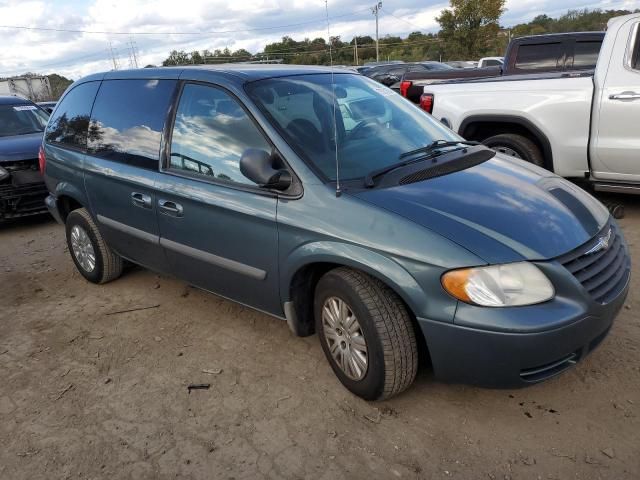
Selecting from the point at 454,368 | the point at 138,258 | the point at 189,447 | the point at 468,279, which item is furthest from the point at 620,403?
the point at 138,258

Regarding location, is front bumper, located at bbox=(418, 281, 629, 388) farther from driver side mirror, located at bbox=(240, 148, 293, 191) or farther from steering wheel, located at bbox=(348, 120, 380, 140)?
steering wheel, located at bbox=(348, 120, 380, 140)

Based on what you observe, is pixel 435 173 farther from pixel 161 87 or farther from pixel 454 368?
pixel 161 87

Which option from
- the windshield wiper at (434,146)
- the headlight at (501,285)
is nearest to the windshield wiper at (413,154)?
the windshield wiper at (434,146)

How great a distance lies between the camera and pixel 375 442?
8.43 feet

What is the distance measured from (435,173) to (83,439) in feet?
7.62

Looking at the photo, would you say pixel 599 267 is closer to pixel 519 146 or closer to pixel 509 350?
pixel 509 350

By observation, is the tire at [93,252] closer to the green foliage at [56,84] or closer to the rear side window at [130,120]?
the rear side window at [130,120]

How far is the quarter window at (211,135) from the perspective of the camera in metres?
3.07

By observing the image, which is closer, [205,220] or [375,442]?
[375,442]

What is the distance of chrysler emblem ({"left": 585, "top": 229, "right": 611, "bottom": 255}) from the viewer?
256cm

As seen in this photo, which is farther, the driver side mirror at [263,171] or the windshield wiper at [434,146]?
the windshield wiper at [434,146]

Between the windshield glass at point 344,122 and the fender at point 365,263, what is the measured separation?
411 millimetres

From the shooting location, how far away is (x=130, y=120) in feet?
12.5

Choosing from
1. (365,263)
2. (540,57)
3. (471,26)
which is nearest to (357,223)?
(365,263)
